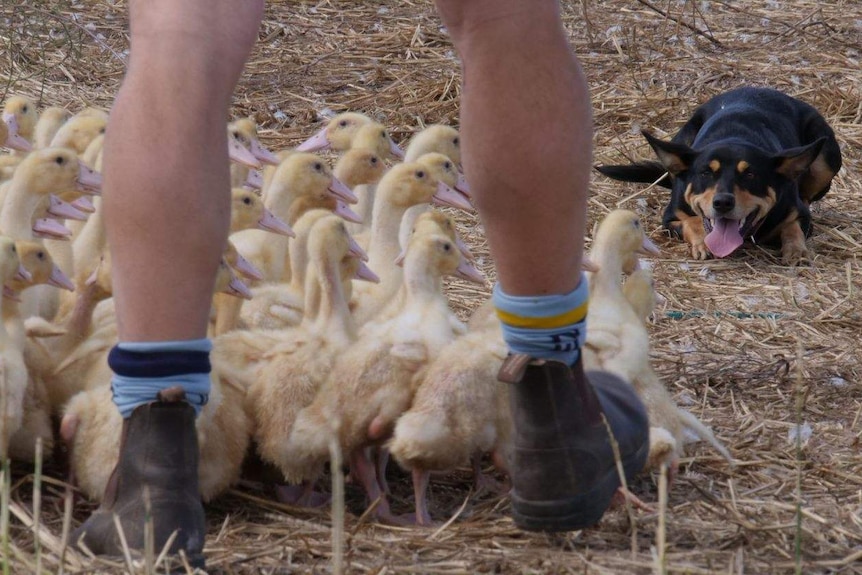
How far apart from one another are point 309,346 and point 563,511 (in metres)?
0.79

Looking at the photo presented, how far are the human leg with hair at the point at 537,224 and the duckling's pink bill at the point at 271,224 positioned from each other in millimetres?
1614

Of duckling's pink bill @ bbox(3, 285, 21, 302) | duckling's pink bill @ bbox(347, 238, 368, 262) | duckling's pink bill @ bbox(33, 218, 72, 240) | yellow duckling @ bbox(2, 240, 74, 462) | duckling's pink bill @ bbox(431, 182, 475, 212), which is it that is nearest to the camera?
yellow duckling @ bbox(2, 240, 74, 462)

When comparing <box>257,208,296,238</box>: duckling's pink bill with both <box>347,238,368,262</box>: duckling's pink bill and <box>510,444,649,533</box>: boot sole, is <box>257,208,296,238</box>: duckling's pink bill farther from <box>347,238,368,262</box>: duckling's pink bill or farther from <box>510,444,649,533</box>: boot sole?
<box>510,444,649,533</box>: boot sole

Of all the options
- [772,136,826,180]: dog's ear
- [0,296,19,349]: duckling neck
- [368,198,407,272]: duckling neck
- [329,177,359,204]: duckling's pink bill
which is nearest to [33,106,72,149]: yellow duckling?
[329,177,359,204]: duckling's pink bill

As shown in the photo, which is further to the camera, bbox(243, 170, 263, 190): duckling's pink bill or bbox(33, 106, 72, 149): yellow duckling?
bbox(33, 106, 72, 149): yellow duckling

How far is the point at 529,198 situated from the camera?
233cm

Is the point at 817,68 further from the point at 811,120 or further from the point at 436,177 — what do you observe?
the point at 436,177

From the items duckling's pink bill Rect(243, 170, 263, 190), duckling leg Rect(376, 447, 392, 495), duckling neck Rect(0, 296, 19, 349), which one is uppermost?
duckling neck Rect(0, 296, 19, 349)

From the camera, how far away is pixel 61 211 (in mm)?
3951

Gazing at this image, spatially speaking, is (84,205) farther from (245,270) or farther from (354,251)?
(354,251)

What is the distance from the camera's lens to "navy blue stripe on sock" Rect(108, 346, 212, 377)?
7.36ft

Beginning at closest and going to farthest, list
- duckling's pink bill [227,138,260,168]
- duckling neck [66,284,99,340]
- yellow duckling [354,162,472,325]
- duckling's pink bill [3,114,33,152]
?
1. duckling neck [66,284,99,340]
2. yellow duckling [354,162,472,325]
3. duckling's pink bill [227,138,260,168]
4. duckling's pink bill [3,114,33,152]

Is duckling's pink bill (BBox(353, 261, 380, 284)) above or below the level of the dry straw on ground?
above

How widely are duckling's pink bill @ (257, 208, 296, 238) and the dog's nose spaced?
2.68 metres
